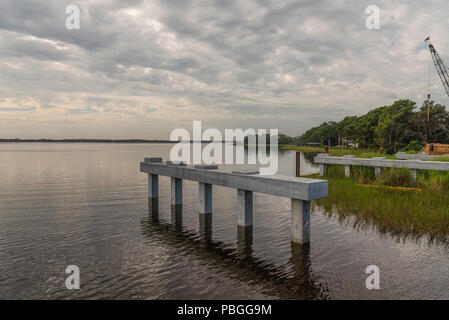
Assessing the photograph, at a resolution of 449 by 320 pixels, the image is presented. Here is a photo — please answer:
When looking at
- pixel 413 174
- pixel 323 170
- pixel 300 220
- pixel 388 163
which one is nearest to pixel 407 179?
pixel 413 174

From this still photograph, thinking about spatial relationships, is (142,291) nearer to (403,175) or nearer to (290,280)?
(290,280)

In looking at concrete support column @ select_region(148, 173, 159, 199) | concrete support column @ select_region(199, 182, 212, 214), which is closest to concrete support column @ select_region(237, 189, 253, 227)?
concrete support column @ select_region(199, 182, 212, 214)

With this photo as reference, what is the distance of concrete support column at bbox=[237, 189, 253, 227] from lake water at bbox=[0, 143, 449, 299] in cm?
49

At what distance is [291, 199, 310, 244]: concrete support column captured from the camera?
33.9 feet

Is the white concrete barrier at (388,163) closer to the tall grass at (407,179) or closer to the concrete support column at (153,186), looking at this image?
the tall grass at (407,179)

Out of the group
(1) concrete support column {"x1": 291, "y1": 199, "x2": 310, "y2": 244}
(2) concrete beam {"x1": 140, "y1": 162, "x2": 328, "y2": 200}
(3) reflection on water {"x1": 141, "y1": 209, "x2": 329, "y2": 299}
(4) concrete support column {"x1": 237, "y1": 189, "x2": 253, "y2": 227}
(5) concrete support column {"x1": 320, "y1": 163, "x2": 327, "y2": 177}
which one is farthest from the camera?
(5) concrete support column {"x1": 320, "y1": 163, "x2": 327, "y2": 177}

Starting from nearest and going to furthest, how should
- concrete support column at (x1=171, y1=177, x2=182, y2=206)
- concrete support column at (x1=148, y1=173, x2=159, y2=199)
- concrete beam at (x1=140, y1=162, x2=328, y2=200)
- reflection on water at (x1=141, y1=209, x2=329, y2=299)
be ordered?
reflection on water at (x1=141, y1=209, x2=329, y2=299) < concrete beam at (x1=140, y1=162, x2=328, y2=200) < concrete support column at (x1=171, y1=177, x2=182, y2=206) < concrete support column at (x1=148, y1=173, x2=159, y2=199)

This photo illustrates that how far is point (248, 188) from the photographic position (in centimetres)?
1185

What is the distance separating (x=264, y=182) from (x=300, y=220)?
1921 millimetres

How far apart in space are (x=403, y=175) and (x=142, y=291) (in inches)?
812

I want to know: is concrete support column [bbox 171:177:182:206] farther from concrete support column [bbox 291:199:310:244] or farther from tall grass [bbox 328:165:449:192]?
tall grass [bbox 328:165:449:192]

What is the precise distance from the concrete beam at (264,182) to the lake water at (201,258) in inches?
81.5

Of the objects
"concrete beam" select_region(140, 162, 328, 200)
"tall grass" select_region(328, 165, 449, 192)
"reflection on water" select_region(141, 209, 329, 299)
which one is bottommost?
"reflection on water" select_region(141, 209, 329, 299)
